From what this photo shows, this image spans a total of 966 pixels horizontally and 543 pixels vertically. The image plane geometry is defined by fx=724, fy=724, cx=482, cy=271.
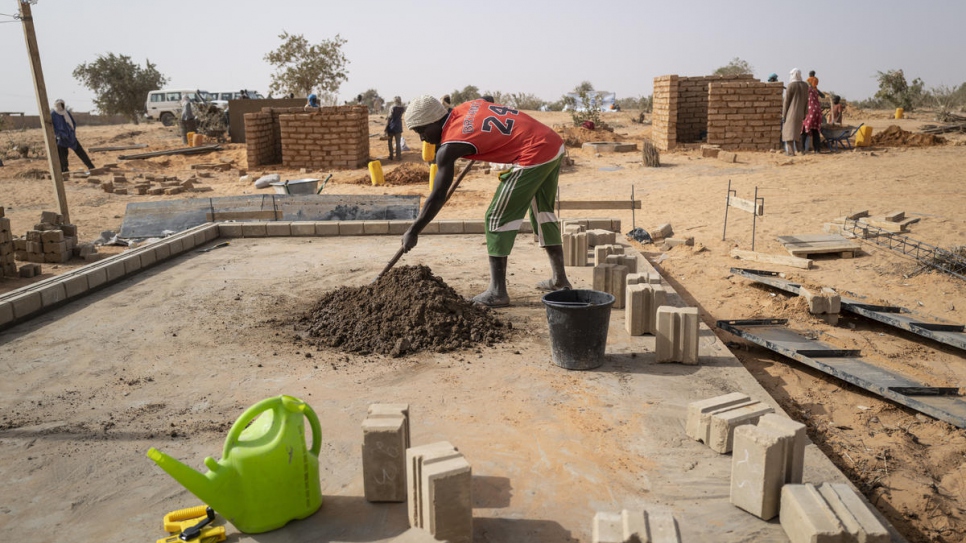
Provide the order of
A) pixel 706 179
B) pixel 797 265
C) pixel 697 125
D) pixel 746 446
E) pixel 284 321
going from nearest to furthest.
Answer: pixel 746 446 → pixel 284 321 → pixel 797 265 → pixel 706 179 → pixel 697 125

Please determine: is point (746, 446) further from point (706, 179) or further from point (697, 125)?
point (697, 125)

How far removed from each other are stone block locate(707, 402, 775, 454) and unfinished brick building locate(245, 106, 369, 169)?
12419 millimetres

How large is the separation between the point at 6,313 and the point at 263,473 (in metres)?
3.31

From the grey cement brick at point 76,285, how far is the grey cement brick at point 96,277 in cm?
4

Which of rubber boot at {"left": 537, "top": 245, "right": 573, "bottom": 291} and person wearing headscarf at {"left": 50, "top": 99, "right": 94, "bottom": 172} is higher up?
person wearing headscarf at {"left": 50, "top": 99, "right": 94, "bottom": 172}

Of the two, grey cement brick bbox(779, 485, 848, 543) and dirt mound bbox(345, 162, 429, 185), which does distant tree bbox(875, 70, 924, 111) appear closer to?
dirt mound bbox(345, 162, 429, 185)

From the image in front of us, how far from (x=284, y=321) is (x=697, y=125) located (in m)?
13.9

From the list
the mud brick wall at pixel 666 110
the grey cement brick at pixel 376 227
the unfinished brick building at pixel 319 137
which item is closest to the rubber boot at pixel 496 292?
the grey cement brick at pixel 376 227

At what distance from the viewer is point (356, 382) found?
3.69 m

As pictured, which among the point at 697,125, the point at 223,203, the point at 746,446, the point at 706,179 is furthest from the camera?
the point at 697,125

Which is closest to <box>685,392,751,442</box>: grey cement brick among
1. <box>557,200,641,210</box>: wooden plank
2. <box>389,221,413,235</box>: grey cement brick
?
<box>557,200,641,210</box>: wooden plank

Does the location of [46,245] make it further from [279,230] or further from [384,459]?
[384,459]

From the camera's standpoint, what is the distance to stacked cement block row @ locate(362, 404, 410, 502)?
8.25 feet

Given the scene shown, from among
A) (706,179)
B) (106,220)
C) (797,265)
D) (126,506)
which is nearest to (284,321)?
(126,506)
